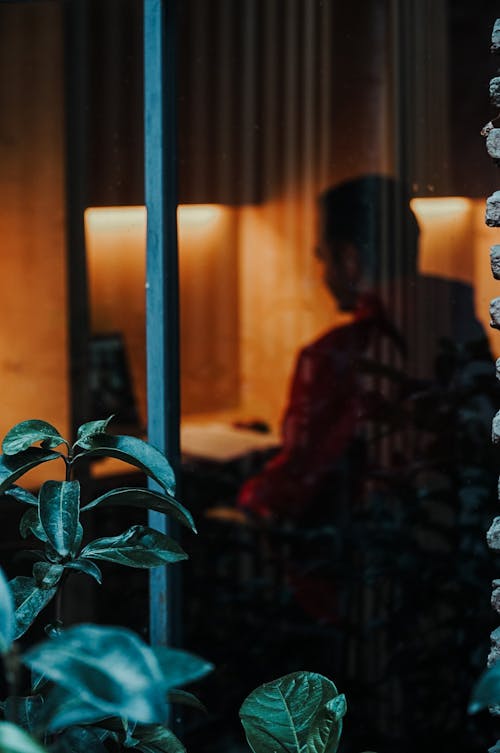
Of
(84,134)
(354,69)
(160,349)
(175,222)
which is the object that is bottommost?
(160,349)

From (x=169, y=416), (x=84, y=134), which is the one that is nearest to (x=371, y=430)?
(x=84, y=134)

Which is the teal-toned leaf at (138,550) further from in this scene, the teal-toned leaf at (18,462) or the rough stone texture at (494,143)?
the rough stone texture at (494,143)

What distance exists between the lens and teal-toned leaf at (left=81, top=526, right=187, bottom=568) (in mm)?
1155

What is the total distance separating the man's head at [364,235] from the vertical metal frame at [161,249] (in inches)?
61.4

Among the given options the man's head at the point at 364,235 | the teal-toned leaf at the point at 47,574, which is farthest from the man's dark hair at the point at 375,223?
the teal-toned leaf at the point at 47,574

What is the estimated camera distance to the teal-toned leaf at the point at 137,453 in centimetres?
114

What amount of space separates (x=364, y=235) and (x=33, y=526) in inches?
94.5

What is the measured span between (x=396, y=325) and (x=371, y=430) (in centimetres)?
35

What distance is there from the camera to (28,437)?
1.13 m

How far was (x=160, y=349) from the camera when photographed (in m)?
1.51

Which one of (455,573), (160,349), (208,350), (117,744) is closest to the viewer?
(117,744)

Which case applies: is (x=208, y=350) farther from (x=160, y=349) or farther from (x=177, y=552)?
(x=177, y=552)

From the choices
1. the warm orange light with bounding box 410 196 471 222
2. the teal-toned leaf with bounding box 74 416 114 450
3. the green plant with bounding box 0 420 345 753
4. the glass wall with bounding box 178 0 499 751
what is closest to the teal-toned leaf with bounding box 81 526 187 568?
the green plant with bounding box 0 420 345 753

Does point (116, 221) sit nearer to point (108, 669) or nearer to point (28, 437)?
point (28, 437)
